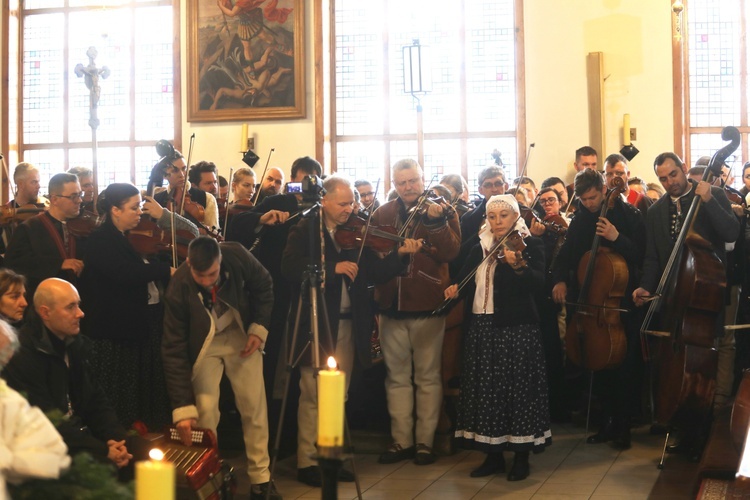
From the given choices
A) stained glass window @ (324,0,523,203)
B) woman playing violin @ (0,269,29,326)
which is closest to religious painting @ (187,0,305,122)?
stained glass window @ (324,0,523,203)

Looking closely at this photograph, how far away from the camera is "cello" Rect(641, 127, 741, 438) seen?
A: 5.08 m

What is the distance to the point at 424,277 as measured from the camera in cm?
573

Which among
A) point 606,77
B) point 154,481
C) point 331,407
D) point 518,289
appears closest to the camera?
point 154,481

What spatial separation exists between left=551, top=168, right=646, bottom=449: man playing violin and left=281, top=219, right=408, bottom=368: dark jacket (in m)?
1.19

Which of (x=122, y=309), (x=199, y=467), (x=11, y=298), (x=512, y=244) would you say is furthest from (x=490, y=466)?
(x=11, y=298)

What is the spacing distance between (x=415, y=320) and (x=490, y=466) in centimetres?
91

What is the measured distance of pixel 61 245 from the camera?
219 inches

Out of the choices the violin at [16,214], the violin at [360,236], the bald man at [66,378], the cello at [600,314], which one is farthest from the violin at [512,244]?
the violin at [16,214]

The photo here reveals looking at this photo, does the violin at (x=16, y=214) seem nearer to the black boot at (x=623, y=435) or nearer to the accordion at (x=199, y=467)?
the accordion at (x=199, y=467)

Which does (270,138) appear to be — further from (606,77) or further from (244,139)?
(606,77)

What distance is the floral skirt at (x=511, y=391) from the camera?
5.31 meters

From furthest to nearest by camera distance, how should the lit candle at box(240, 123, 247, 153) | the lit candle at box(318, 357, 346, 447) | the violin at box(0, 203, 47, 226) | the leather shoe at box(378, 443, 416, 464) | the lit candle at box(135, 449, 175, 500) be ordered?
1. the lit candle at box(240, 123, 247, 153)
2. the violin at box(0, 203, 47, 226)
3. the leather shoe at box(378, 443, 416, 464)
4. the lit candle at box(318, 357, 346, 447)
5. the lit candle at box(135, 449, 175, 500)

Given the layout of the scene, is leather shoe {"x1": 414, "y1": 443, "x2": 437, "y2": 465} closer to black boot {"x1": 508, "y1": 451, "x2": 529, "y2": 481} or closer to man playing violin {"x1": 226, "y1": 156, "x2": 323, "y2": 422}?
black boot {"x1": 508, "y1": 451, "x2": 529, "y2": 481}

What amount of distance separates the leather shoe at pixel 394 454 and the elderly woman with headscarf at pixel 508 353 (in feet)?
1.80
